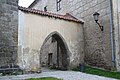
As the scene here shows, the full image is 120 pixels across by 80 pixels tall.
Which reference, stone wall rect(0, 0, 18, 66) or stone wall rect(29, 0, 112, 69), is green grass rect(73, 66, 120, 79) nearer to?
stone wall rect(29, 0, 112, 69)

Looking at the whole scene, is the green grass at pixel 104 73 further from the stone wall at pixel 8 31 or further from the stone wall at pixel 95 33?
the stone wall at pixel 8 31

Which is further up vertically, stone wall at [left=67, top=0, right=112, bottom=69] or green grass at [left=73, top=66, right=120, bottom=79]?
stone wall at [left=67, top=0, right=112, bottom=69]

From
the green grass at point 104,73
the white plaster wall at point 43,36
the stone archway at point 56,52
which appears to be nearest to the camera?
the green grass at point 104,73

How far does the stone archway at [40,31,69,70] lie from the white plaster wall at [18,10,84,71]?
9.3 inches

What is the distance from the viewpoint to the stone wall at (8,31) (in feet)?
30.0

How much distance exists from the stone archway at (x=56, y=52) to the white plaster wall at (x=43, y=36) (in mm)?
237

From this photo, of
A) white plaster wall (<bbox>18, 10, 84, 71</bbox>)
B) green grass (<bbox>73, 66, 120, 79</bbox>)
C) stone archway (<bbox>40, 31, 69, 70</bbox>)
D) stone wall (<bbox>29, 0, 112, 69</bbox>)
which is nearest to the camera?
green grass (<bbox>73, 66, 120, 79</bbox>)

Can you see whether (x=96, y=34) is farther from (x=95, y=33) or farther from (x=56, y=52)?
(x=56, y=52)

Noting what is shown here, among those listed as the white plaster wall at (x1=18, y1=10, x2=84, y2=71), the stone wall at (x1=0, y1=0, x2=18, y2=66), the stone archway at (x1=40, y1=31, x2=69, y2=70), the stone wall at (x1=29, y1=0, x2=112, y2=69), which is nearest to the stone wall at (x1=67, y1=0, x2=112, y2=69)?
the stone wall at (x1=29, y1=0, x2=112, y2=69)

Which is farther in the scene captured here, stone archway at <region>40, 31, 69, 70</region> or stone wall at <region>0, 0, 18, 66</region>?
stone archway at <region>40, 31, 69, 70</region>

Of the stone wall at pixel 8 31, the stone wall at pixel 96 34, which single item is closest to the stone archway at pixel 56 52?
the stone wall at pixel 96 34

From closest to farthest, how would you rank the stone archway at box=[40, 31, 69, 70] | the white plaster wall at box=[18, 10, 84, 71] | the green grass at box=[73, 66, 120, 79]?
1. the green grass at box=[73, 66, 120, 79]
2. the white plaster wall at box=[18, 10, 84, 71]
3. the stone archway at box=[40, 31, 69, 70]

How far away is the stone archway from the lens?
11531 mm

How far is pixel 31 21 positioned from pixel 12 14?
1.09 m
